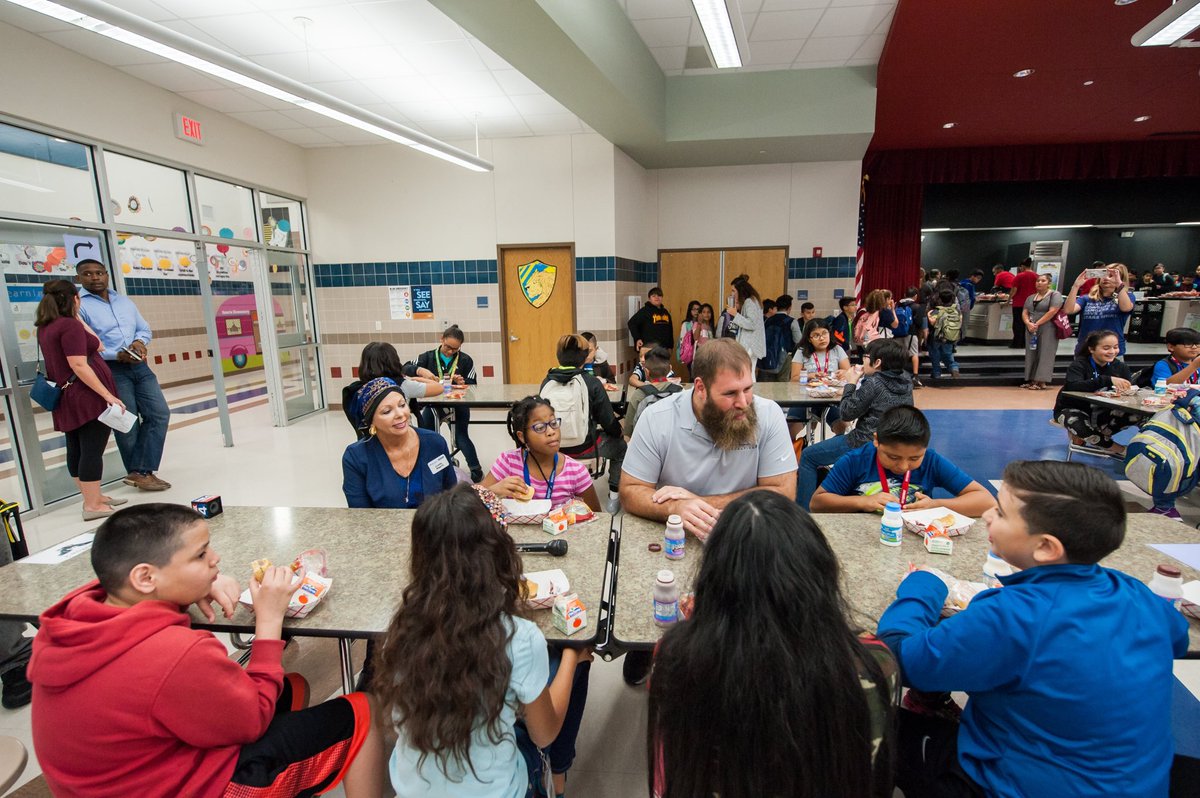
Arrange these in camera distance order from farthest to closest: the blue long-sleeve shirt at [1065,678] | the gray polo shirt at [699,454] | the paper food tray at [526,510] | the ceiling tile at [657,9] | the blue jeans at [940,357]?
the blue jeans at [940,357] → the ceiling tile at [657,9] → the gray polo shirt at [699,454] → the paper food tray at [526,510] → the blue long-sleeve shirt at [1065,678]

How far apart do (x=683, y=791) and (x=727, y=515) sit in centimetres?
48

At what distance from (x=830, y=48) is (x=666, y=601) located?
6267 mm

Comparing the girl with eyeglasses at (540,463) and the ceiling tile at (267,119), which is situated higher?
the ceiling tile at (267,119)

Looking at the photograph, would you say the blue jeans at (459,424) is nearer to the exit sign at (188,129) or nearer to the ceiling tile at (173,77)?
the ceiling tile at (173,77)

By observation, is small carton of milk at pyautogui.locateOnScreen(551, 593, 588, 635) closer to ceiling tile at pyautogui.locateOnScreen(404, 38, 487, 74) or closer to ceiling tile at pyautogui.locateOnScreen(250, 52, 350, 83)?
ceiling tile at pyautogui.locateOnScreen(404, 38, 487, 74)

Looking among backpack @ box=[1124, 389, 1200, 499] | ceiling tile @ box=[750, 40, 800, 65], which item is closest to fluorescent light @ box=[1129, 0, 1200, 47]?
backpack @ box=[1124, 389, 1200, 499]

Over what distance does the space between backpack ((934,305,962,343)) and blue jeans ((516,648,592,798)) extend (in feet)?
29.5

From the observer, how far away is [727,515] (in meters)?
1.08

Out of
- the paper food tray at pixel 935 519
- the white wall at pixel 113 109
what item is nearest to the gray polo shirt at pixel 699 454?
the paper food tray at pixel 935 519

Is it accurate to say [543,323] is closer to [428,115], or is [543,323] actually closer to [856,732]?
[428,115]

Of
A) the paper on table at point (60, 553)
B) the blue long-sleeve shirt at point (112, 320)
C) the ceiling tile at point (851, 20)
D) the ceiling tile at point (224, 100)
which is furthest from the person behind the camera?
the ceiling tile at point (224, 100)

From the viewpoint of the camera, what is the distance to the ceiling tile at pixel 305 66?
4.94 meters

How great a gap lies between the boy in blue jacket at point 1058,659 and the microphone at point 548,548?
3.32 feet

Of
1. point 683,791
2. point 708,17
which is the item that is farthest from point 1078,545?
point 708,17
